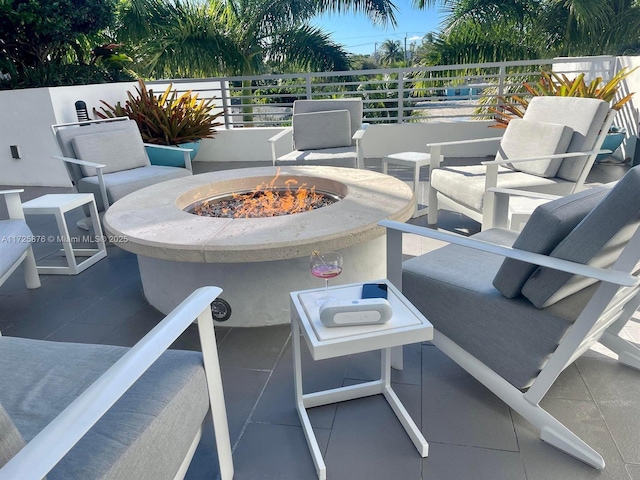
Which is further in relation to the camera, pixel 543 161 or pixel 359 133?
pixel 359 133

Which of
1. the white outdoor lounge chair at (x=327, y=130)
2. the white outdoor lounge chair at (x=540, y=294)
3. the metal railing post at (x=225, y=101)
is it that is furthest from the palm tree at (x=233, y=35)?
the white outdoor lounge chair at (x=540, y=294)

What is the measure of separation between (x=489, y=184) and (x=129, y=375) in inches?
107

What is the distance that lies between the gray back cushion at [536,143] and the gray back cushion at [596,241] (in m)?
2.06

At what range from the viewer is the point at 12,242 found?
8.92 ft

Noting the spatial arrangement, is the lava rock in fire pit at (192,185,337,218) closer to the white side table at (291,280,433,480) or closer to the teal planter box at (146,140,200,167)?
the white side table at (291,280,433,480)

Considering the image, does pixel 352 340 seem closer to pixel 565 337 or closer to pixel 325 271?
pixel 325 271

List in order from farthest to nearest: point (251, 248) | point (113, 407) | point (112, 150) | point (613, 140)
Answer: point (613, 140), point (112, 150), point (251, 248), point (113, 407)

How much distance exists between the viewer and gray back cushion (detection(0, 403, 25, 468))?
809 mm

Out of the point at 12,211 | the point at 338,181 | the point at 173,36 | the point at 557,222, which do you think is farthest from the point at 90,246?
the point at 173,36

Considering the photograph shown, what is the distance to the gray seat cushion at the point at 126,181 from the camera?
3797 millimetres

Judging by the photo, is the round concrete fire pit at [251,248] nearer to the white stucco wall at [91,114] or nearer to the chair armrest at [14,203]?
the chair armrest at [14,203]

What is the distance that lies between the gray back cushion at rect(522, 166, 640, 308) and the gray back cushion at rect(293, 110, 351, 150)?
3.63 metres

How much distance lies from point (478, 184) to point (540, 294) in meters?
1.83

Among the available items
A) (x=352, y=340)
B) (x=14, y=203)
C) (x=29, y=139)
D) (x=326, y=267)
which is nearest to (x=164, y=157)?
(x=29, y=139)
